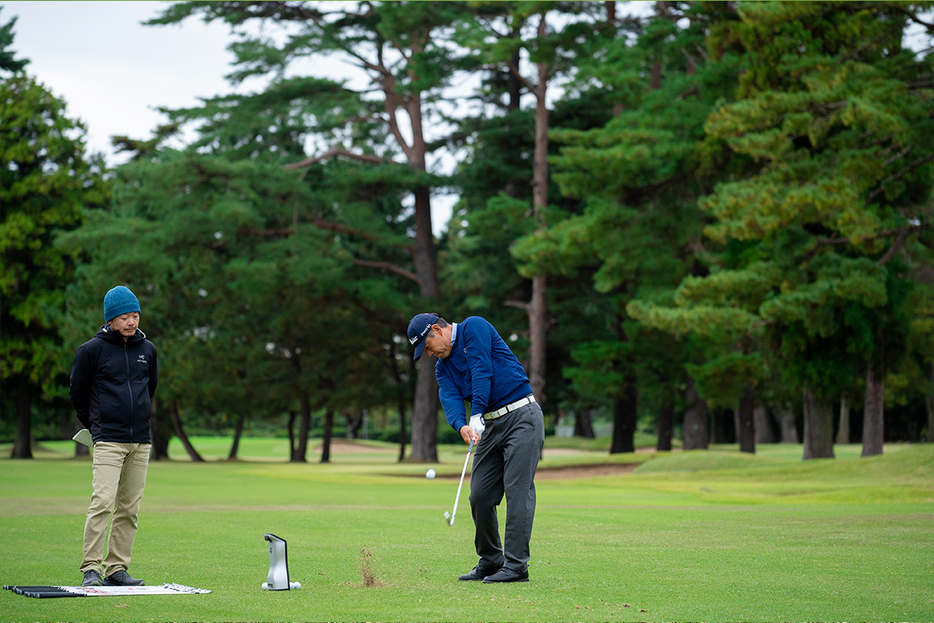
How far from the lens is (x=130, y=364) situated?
6898mm

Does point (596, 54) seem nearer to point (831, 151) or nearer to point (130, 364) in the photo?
point (831, 151)

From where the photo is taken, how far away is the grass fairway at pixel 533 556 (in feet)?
18.2

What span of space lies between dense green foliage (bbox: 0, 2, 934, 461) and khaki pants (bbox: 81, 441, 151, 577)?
54.0 ft

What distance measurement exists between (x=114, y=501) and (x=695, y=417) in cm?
Answer: 3200

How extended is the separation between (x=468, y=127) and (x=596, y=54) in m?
8.96

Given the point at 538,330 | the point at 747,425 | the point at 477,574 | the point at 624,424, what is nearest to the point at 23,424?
the point at 538,330

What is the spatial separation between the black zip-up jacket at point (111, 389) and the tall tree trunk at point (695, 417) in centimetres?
3023

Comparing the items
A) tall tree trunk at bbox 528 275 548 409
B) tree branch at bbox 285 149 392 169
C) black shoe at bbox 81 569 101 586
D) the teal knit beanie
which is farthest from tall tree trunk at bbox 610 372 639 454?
black shoe at bbox 81 569 101 586

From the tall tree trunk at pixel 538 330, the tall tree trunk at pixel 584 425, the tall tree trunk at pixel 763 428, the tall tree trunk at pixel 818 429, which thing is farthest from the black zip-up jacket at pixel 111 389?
the tall tree trunk at pixel 763 428

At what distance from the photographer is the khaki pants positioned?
→ 6660 millimetres

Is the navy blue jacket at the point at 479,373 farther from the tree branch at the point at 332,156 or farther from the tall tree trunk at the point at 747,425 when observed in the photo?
the tree branch at the point at 332,156

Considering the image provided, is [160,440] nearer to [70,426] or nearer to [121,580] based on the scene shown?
[70,426]

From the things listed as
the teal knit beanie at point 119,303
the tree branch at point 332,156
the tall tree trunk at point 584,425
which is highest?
the tree branch at point 332,156

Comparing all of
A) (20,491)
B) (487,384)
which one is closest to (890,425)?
(20,491)
